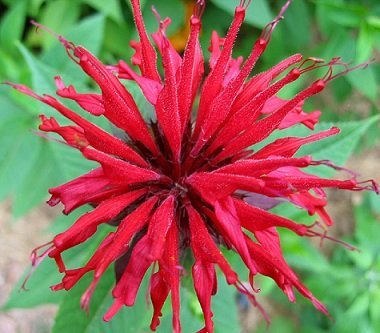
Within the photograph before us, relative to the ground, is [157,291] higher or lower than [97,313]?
higher

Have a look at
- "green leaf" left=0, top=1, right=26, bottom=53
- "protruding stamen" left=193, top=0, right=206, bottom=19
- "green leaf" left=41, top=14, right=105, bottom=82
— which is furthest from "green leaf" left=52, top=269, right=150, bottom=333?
"green leaf" left=0, top=1, right=26, bottom=53

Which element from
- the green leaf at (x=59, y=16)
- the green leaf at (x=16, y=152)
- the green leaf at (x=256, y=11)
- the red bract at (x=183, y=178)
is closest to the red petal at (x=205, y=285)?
the red bract at (x=183, y=178)

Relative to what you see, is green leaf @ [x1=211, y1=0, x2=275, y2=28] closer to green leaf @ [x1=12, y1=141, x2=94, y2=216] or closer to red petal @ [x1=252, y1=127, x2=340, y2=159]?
green leaf @ [x1=12, y1=141, x2=94, y2=216]

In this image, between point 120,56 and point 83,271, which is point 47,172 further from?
point 83,271

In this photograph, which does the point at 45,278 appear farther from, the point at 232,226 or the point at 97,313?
the point at 232,226

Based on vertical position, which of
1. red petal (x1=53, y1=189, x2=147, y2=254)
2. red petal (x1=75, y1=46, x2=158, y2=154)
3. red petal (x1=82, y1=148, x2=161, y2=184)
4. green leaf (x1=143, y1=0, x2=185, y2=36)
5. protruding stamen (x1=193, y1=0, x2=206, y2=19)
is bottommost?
red petal (x1=53, y1=189, x2=147, y2=254)

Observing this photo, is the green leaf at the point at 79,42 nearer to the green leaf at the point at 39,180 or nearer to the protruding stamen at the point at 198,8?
the green leaf at the point at 39,180

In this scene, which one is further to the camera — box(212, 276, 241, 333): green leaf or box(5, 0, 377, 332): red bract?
box(212, 276, 241, 333): green leaf

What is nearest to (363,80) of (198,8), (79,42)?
(79,42)
